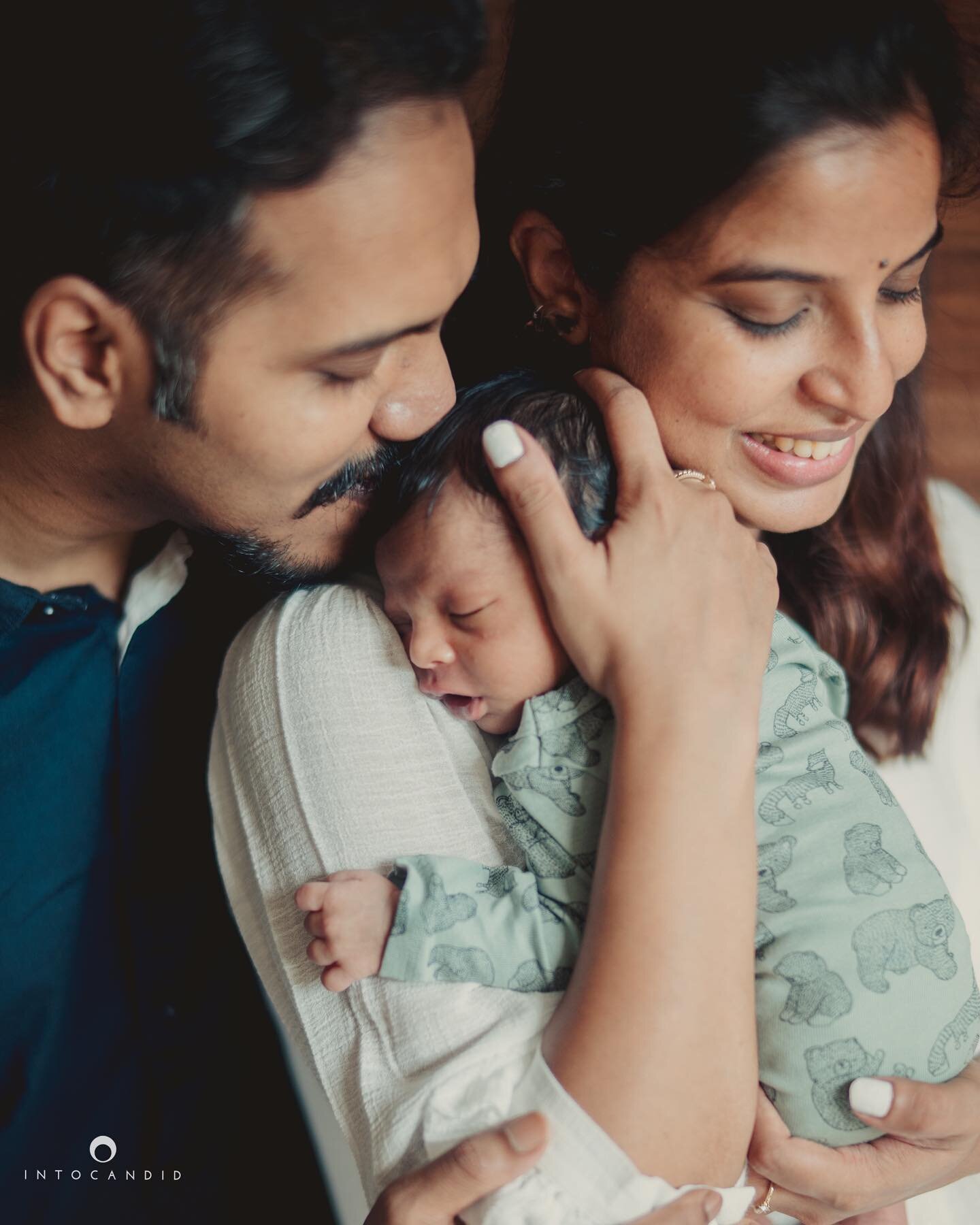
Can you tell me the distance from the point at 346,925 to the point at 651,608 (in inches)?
18.9

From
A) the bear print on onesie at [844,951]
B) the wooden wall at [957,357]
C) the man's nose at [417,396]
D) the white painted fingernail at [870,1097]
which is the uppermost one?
the man's nose at [417,396]

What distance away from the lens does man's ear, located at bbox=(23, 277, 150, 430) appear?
123 centimetres

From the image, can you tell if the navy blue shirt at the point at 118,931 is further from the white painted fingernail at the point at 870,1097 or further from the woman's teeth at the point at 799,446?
the white painted fingernail at the point at 870,1097

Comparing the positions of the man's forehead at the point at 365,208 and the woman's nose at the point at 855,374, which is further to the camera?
the woman's nose at the point at 855,374

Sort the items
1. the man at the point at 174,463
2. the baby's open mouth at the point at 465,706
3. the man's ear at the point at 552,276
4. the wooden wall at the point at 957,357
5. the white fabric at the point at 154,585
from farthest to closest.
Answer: the wooden wall at the point at 957,357 < the white fabric at the point at 154,585 < the man's ear at the point at 552,276 < the baby's open mouth at the point at 465,706 < the man at the point at 174,463

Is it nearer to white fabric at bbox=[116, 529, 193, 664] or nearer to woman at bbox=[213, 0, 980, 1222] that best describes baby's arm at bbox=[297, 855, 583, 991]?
woman at bbox=[213, 0, 980, 1222]

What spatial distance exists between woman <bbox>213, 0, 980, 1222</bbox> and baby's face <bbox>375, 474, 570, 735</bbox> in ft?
0.17

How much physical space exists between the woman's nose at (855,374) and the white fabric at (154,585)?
0.92 meters

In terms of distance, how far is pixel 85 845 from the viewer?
5.16 ft

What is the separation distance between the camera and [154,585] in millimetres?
1641

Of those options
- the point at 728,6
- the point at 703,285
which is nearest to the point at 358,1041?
the point at 703,285

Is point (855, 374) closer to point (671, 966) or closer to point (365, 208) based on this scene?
point (365, 208)

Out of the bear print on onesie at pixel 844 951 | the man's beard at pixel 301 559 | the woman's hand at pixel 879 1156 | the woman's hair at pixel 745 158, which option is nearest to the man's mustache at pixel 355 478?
the man's beard at pixel 301 559

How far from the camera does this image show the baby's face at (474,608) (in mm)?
1325
